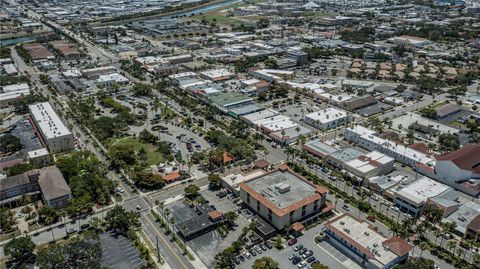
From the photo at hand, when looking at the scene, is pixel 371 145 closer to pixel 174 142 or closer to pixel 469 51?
pixel 174 142

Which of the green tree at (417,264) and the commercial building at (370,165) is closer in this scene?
the green tree at (417,264)

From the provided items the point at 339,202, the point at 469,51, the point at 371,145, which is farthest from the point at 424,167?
the point at 469,51

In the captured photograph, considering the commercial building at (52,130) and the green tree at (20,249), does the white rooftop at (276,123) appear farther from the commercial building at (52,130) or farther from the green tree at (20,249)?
the green tree at (20,249)

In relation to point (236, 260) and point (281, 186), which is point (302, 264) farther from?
point (281, 186)

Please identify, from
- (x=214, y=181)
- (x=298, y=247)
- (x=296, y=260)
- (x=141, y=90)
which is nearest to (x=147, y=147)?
(x=214, y=181)

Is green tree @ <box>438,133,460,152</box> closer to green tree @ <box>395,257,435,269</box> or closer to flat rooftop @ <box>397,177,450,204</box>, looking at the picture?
flat rooftop @ <box>397,177,450,204</box>

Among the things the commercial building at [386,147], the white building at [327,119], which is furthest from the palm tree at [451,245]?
the white building at [327,119]
